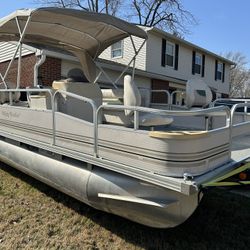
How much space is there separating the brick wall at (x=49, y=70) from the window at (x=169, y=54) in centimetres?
778

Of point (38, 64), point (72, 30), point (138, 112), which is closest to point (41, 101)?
point (138, 112)

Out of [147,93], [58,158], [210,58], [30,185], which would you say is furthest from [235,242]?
[210,58]

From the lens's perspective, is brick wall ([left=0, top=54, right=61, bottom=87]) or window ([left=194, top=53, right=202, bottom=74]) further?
window ([left=194, top=53, right=202, bottom=74])

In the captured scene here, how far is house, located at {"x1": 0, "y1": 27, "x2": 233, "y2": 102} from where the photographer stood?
10914mm

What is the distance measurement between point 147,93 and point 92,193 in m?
4.38

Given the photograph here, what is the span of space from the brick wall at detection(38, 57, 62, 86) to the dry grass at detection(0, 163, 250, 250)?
20.2 feet

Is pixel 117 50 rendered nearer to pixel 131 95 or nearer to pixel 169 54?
pixel 169 54

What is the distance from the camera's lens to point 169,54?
17.5 metres

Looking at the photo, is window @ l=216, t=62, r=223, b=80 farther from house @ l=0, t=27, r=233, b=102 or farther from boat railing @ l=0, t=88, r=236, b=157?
boat railing @ l=0, t=88, r=236, b=157

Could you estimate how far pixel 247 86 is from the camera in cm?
5309

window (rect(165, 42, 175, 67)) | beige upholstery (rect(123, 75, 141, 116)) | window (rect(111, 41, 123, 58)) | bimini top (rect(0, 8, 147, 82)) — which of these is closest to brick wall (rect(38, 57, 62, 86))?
bimini top (rect(0, 8, 147, 82))

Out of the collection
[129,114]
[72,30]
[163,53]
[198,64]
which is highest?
A: [163,53]

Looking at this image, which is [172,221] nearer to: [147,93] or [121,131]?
[121,131]

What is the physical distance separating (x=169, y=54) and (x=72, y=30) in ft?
39.2
